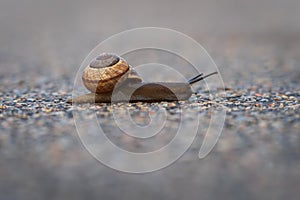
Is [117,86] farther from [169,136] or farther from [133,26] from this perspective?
[133,26]

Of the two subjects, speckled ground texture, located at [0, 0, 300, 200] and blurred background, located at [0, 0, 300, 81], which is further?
blurred background, located at [0, 0, 300, 81]

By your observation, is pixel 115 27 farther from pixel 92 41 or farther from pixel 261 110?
pixel 261 110

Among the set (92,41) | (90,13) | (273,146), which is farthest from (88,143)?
(90,13)

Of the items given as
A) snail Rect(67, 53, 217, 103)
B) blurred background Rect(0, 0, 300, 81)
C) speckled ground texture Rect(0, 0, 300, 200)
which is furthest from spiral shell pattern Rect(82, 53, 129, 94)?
blurred background Rect(0, 0, 300, 81)

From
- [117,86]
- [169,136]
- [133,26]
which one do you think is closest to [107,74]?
[117,86]

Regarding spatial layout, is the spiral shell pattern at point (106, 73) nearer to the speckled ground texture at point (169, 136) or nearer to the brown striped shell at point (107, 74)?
the brown striped shell at point (107, 74)

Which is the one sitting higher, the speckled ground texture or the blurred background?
the blurred background

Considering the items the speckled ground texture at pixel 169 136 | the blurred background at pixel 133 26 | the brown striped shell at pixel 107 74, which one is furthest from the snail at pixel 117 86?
the blurred background at pixel 133 26

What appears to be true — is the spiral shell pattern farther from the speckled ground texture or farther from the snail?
the speckled ground texture
